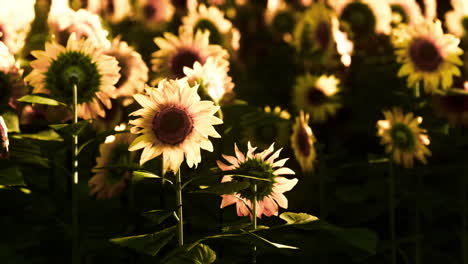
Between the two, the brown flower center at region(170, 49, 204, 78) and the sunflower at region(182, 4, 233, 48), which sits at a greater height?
the sunflower at region(182, 4, 233, 48)

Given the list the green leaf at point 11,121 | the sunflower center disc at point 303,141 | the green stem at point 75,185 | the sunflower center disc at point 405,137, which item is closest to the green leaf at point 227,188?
the green stem at point 75,185

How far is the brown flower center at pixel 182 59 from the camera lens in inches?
54.2

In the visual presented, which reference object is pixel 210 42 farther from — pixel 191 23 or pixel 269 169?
pixel 269 169

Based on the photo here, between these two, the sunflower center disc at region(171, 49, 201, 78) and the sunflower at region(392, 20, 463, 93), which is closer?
the sunflower center disc at region(171, 49, 201, 78)

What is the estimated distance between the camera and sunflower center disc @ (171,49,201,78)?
1377mm

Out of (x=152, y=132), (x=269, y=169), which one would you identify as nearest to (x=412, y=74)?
(x=269, y=169)

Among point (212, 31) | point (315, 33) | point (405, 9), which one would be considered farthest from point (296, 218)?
point (405, 9)

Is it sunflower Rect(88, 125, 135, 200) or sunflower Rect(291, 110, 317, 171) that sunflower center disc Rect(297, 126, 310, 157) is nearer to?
sunflower Rect(291, 110, 317, 171)

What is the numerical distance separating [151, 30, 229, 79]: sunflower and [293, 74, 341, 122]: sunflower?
50cm

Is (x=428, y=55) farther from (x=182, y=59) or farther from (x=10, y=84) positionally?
(x=10, y=84)

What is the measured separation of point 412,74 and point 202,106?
78 centimetres

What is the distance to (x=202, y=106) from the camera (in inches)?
34.3

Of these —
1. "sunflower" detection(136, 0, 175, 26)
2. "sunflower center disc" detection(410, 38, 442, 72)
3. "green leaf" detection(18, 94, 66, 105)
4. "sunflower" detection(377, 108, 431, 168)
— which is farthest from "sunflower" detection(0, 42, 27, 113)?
"sunflower" detection(136, 0, 175, 26)

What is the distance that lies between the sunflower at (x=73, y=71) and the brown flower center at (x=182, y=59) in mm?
307
